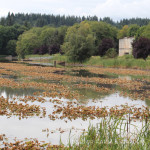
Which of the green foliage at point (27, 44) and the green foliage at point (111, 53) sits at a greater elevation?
the green foliage at point (27, 44)

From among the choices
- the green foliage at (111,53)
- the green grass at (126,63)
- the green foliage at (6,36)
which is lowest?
the green grass at (126,63)

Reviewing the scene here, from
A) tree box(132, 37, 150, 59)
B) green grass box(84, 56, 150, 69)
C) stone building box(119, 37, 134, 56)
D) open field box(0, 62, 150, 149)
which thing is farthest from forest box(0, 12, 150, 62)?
open field box(0, 62, 150, 149)

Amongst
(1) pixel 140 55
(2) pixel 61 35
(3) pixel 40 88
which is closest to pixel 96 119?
(3) pixel 40 88

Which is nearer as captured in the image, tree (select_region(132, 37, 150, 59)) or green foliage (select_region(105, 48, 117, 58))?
tree (select_region(132, 37, 150, 59))

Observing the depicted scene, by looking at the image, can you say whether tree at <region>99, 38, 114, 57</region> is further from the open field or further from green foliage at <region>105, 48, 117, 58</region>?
the open field

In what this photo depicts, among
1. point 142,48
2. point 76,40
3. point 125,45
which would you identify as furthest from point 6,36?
point 142,48

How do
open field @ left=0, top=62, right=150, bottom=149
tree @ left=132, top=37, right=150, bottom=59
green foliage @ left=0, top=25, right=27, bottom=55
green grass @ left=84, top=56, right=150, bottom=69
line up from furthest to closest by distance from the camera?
1. green foliage @ left=0, top=25, right=27, bottom=55
2. tree @ left=132, top=37, right=150, bottom=59
3. green grass @ left=84, top=56, right=150, bottom=69
4. open field @ left=0, top=62, right=150, bottom=149

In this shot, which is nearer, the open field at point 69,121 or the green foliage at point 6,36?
the open field at point 69,121

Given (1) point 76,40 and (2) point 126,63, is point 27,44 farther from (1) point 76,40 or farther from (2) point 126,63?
(2) point 126,63

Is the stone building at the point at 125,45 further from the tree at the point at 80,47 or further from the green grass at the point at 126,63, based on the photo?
the green grass at the point at 126,63

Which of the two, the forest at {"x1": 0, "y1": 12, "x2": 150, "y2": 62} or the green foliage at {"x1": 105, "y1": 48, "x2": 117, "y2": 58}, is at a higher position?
the forest at {"x1": 0, "y1": 12, "x2": 150, "y2": 62}

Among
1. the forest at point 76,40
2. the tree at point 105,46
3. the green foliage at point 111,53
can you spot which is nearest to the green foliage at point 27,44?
the forest at point 76,40

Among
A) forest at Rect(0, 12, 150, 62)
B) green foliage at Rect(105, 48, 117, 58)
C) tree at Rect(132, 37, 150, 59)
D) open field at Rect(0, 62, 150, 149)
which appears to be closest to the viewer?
open field at Rect(0, 62, 150, 149)

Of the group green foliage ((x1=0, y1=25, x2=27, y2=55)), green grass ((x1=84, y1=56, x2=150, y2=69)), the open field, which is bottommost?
the open field
